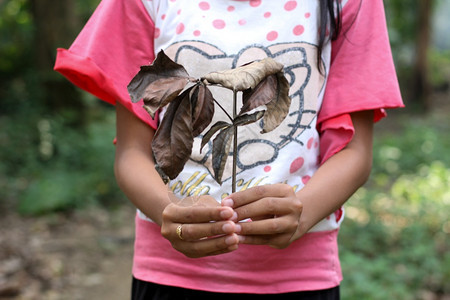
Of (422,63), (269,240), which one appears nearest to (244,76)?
(269,240)

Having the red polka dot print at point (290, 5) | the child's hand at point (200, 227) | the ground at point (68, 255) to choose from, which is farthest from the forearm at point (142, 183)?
the ground at point (68, 255)

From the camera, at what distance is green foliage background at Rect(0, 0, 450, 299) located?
9.71 ft

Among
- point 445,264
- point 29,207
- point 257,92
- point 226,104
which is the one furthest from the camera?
point 29,207

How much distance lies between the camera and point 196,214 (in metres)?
0.84

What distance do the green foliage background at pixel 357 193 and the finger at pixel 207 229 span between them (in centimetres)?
196

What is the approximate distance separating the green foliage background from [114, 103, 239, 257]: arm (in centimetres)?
181

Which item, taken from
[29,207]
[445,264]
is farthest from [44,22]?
[445,264]

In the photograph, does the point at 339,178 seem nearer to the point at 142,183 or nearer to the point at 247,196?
the point at 247,196

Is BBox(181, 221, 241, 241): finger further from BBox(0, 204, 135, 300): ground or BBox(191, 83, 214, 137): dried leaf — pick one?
BBox(0, 204, 135, 300): ground

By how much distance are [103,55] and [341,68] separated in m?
0.53

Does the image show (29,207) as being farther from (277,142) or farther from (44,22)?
(277,142)

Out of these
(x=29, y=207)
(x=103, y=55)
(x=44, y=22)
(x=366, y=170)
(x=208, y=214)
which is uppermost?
(x=103, y=55)

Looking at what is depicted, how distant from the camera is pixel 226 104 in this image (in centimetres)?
110

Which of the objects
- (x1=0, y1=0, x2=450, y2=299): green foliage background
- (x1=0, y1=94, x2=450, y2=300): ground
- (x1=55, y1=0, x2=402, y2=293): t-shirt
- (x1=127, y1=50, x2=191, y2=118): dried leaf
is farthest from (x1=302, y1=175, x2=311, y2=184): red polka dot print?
(x1=0, y1=94, x2=450, y2=300): ground
